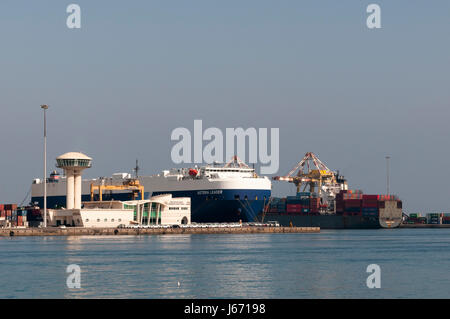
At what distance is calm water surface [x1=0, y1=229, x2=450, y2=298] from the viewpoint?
56.9 meters

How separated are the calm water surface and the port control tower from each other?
60353 millimetres

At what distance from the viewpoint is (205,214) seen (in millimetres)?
184000

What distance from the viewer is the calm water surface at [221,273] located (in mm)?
56944

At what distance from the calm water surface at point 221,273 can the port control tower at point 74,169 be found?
198 ft

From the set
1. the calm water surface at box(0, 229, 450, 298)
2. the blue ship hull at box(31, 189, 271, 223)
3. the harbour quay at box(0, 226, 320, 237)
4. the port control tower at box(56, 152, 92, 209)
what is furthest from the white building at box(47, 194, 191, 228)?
the calm water surface at box(0, 229, 450, 298)

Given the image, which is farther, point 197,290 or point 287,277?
point 287,277

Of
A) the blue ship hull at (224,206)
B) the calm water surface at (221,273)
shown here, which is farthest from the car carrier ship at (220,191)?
the calm water surface at (221,273)

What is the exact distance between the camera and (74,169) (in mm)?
164250

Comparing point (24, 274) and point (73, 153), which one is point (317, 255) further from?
point (73, 153)

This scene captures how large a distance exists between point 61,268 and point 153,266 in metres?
8.40

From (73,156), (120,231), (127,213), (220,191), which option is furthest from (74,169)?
(220,191)

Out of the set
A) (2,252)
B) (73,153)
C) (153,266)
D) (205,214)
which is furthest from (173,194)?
(153,266)

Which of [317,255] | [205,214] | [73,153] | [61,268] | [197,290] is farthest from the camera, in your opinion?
[205,214]
